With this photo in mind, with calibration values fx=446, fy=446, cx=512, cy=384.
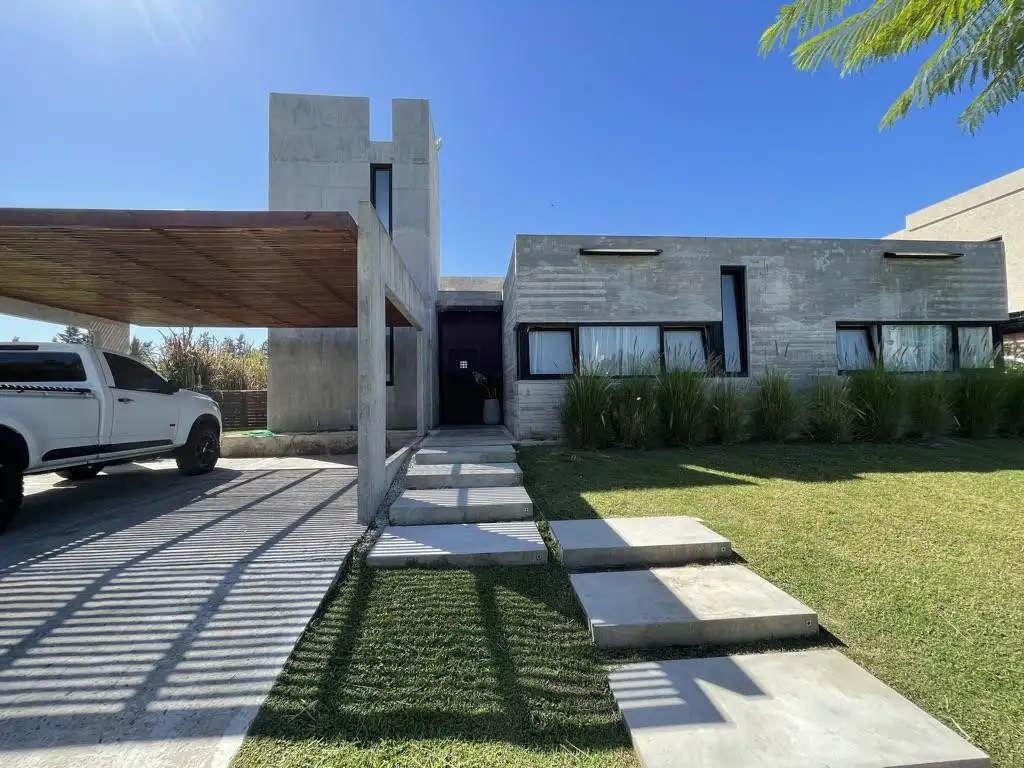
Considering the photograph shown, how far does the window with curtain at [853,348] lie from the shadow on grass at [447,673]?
7.92 meters

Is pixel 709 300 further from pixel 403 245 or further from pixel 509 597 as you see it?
pixel 509 597

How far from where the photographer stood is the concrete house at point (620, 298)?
7.40 meters

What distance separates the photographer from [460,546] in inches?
124

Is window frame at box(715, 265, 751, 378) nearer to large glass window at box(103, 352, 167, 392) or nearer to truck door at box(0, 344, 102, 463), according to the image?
large glass window at box(103, 352, 167, 392)

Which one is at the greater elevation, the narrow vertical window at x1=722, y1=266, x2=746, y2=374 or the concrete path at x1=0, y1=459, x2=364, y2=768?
the narrow vertical window at x1=722, y1=266, x2=746, y2=374

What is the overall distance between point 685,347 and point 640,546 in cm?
534

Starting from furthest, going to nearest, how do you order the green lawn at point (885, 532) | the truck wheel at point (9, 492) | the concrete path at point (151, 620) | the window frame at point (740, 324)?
the window frame at point (740, 324) < the truck wheel at point (9, 492) < the green lawn at point (885, 532) < the concrete path at point (151, 620)

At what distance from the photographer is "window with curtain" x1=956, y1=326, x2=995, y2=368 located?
26.3ft

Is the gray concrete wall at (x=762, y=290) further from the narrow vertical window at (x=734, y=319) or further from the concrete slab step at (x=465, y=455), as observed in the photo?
the concrete slab step at (x=465, y=455)

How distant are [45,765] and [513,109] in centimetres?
1023

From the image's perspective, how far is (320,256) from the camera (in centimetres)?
464

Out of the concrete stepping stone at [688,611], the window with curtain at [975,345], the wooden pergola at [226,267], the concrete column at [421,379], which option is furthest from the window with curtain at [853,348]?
the wooden pergola at [226,267]

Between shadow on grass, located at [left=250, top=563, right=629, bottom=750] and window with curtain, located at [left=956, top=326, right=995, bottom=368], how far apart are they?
9.72 m

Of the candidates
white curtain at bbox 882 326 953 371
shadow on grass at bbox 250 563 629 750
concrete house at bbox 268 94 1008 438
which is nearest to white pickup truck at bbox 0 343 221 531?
shadow on grass at bbox 250 563 629 750
